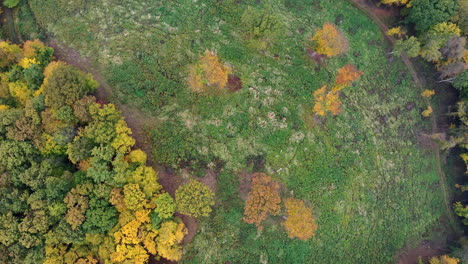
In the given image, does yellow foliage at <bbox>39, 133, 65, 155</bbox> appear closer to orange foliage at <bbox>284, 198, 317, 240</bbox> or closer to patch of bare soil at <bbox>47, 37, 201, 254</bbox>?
patch of bare soil at <bbox>47, 37, 201, 254</bbox>

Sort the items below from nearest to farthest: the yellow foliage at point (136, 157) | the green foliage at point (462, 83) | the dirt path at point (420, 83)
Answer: the yellow foliage at point (136, 157), the green foliage at point (462, 83), the dirt path at point (420, 83)

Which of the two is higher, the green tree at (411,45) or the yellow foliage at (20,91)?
the green tree at (411,45)

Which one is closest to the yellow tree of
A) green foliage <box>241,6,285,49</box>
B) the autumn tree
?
green foliage <box>241,6,285,49</box>

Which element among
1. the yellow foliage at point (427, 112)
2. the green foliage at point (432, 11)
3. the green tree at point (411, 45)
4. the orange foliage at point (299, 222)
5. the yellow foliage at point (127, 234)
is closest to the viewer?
the yellow foliage at point (127, 234)

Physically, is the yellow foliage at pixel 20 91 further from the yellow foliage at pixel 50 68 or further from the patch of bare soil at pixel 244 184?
the patch of bare soil at pixel 244 184

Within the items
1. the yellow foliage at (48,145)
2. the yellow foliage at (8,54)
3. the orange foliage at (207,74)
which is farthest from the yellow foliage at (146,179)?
the yellow foliage at (8,54)

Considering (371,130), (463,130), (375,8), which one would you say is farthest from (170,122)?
(463,130)
